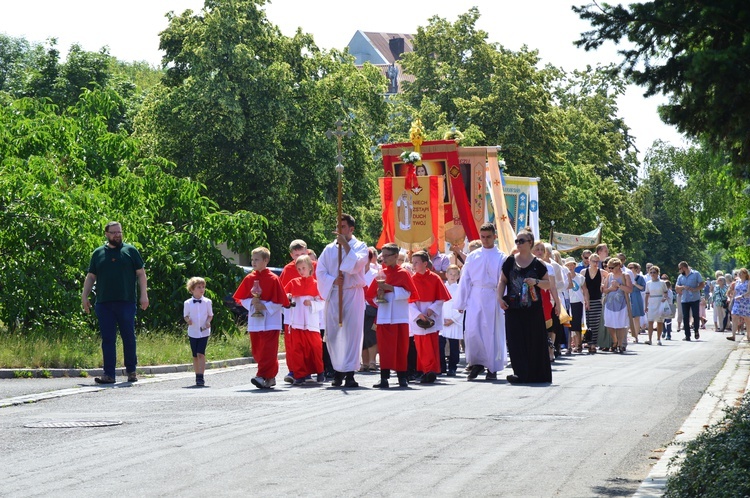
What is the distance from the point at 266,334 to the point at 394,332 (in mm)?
1557

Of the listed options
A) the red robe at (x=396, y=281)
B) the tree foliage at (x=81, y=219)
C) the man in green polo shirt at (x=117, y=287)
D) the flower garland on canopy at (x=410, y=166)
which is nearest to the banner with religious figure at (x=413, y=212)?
the flower garland on canopy at (x=410, y=166)

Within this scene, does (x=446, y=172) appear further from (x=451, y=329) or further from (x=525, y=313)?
(x=525, y=313)

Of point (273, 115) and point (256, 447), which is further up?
point (273, 115)

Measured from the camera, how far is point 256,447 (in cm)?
→ 1012

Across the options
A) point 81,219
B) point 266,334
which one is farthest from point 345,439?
point 81,219

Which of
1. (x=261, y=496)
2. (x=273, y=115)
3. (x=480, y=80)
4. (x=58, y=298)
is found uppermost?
(x=480, y=80)

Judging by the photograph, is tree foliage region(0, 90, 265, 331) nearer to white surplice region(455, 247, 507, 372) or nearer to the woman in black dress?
white surplice region(455, 247, 507, 372)

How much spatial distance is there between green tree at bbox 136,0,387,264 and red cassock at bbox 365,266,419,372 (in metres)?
30.0

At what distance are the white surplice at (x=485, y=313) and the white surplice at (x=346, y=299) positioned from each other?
1.72 metres

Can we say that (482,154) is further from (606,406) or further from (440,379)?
(606,406)

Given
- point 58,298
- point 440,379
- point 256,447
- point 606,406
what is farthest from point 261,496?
point 58,298

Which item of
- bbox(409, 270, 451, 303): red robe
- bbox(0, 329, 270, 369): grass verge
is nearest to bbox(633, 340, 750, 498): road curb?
bbox(409, 270, 451, 303): red robe

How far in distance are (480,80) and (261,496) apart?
194 feet

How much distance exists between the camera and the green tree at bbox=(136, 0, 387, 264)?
4809cm
